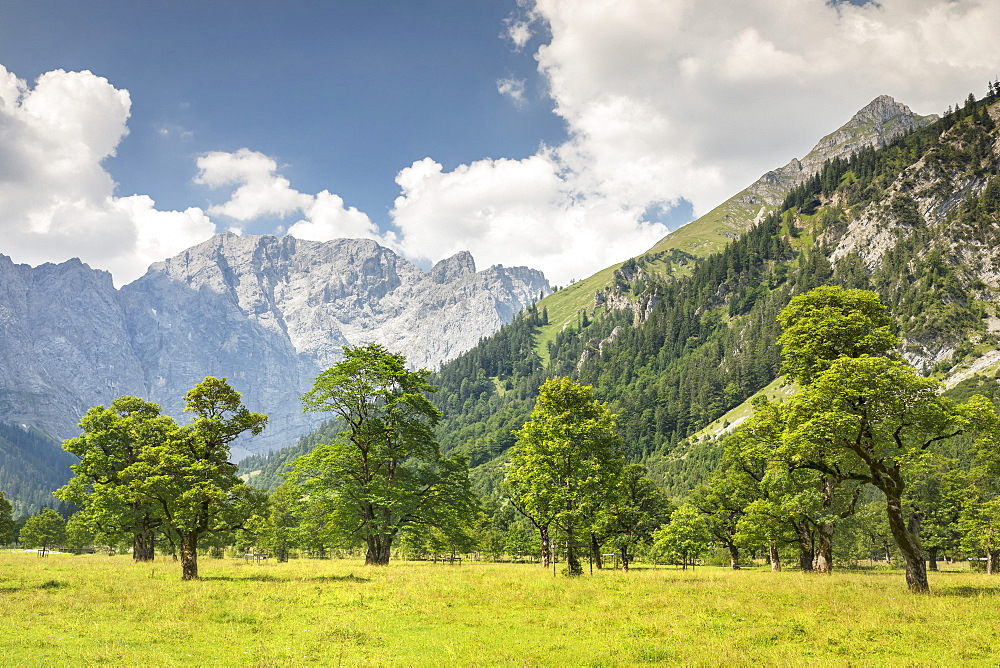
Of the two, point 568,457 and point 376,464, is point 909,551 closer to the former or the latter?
point 568,457

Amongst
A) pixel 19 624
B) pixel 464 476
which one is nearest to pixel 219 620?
pixel 19 624

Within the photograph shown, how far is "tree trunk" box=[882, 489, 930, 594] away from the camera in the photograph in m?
24.1

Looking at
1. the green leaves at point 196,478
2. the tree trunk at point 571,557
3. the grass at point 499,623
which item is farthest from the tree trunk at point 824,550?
the green leaves at point 196,478

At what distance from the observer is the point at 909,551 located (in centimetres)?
2472

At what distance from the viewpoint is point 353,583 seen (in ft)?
97.3

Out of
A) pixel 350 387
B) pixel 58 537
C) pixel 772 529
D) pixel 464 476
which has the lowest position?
pixel 58 537

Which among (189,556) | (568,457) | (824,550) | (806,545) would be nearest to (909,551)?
(824,550)

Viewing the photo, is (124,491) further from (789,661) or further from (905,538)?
(905,538)

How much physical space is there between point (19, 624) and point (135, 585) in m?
10.4

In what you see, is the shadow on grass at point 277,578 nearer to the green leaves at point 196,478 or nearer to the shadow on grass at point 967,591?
the green leaves at point 196,478

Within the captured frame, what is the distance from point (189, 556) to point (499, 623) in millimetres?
22730

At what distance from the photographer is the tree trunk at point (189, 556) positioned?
32403mm

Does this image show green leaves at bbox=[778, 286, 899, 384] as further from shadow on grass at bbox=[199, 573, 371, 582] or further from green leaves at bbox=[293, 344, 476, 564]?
shadow on grass at bbox=[199, 573, 371, 582]

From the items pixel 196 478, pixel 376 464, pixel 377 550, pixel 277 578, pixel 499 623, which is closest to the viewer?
pixel 499 623
